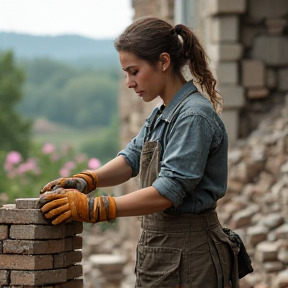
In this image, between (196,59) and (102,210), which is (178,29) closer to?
(196,59)

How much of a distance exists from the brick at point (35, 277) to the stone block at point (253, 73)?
739 cm

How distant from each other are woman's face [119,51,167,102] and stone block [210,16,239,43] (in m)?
7.17

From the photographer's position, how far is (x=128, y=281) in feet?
41.4

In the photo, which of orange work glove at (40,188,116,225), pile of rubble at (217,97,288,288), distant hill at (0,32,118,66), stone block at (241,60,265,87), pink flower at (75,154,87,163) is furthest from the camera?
distant hill at (0,32,118,66)

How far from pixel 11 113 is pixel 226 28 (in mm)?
15251

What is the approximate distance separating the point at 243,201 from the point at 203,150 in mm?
6122

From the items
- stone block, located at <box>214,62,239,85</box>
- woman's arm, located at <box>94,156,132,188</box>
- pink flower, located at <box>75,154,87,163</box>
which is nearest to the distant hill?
pink flower, located at <box>75,154,87,163</box>

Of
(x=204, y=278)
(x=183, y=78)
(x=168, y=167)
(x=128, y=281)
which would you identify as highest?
(x=183, y=78)

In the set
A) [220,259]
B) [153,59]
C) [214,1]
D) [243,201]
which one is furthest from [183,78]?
[214,1]

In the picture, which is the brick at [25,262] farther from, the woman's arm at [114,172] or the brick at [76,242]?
the woman's arm at [114,172]

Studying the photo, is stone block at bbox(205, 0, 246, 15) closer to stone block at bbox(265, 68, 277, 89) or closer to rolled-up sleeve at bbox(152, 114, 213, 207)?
stone block at bbox(265, 68, 277, 89)

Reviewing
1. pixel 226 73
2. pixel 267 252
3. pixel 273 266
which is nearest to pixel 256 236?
pixel 267 252

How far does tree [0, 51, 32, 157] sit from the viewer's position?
2522cm

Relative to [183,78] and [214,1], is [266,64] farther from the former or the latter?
[183,78]
